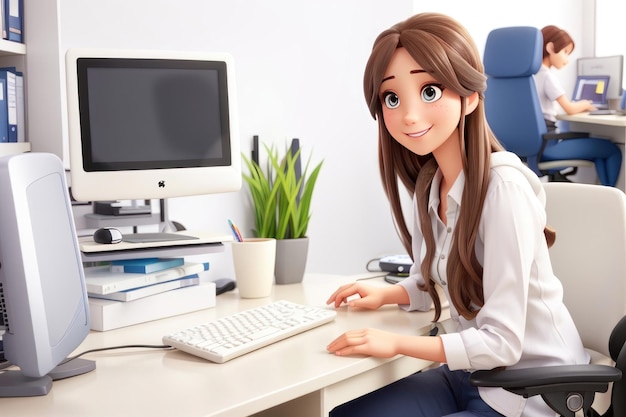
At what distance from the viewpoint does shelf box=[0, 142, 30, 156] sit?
156cm

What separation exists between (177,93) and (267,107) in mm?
490

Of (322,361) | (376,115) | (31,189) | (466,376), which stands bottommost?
(466,376)

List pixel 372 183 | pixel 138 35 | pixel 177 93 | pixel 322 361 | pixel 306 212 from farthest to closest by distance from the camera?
pixel 372 183 → pixel 306 212 → pixel 138 35 → pixel 177 93 → pixel 322 361

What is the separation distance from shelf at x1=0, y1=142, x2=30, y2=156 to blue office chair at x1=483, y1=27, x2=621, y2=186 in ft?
10.9

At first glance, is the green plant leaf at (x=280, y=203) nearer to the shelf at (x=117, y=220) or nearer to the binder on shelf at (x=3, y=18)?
the shelf at (x=117, y=220)

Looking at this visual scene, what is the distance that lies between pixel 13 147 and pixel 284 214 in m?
0.68

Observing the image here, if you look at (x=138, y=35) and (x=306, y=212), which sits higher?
(x=138, y=35)

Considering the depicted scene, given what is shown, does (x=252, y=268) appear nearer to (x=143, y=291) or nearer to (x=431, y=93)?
(x=143, y=291)

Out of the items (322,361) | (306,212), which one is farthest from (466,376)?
(306,212)

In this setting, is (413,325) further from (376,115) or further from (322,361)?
(376,115)

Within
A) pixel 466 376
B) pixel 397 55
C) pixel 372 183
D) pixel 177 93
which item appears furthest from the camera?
pixel 372 183

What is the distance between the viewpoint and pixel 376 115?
144 centimetres

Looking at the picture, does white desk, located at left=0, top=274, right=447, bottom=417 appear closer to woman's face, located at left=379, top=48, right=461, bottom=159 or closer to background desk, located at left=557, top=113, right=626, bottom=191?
woman's face, located at left=379, top=48, right=461, bottom=159

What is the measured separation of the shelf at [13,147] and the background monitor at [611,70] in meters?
4.67
